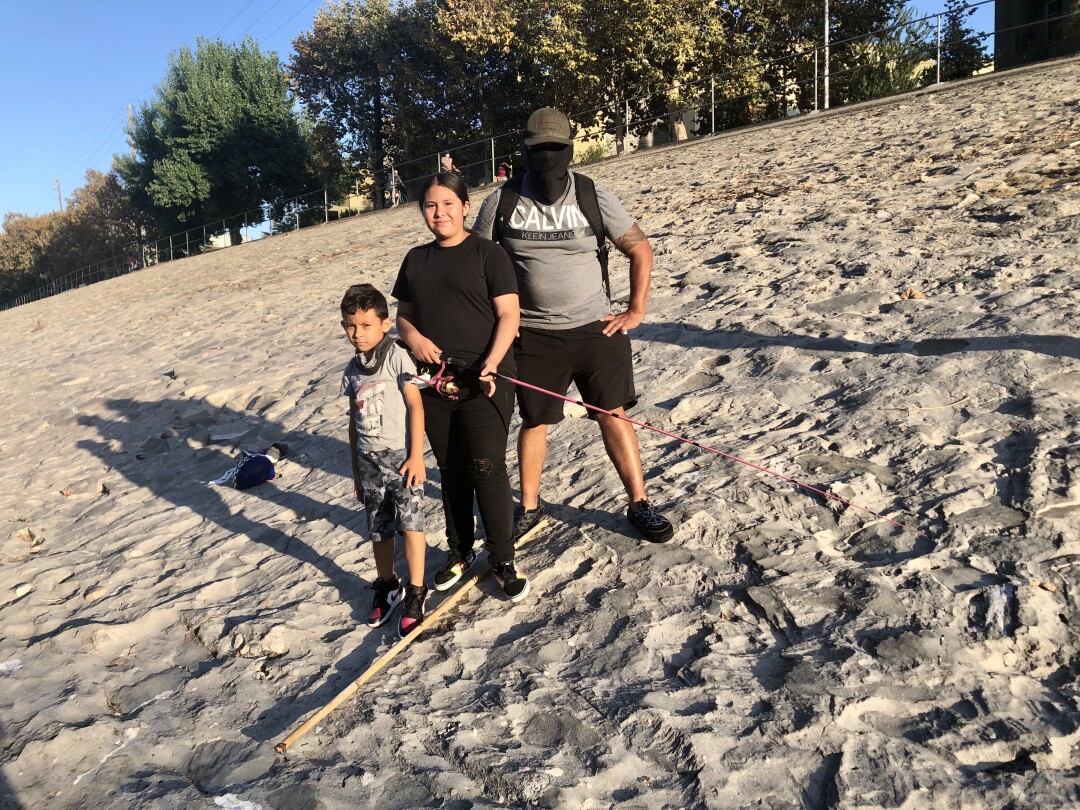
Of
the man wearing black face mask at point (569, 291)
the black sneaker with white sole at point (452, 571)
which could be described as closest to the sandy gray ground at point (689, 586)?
the black sneaker with white sole at point (452, 571)

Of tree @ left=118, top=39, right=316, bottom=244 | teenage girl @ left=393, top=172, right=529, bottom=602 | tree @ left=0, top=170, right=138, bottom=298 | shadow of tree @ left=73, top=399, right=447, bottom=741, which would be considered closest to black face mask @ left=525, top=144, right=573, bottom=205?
teenage girl @ left=393, top=172, right=529, bottom=602

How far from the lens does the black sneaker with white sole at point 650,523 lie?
358 cm

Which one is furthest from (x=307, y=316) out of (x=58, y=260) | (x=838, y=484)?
(x=58, y=260)

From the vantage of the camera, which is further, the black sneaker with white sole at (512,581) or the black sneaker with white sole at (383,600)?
the black sneaker with white sole at (383,600)

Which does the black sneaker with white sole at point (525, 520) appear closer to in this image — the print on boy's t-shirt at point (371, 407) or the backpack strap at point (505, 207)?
the print on boy's t-shirt at point (371, 407)

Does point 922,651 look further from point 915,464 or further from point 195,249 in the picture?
point 195,249

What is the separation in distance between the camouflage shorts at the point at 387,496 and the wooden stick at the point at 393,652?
0.36 m

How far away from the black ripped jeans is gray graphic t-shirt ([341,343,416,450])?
0.14 metres

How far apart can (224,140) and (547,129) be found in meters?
35.8

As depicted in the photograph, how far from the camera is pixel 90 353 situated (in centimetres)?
→ 1158

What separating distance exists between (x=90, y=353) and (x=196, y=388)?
14.8 feet

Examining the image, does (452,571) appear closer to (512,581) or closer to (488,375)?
(512,581)

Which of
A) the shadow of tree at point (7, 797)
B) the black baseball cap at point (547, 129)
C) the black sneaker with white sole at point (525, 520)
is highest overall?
the black baseball cap at point (547, 129)

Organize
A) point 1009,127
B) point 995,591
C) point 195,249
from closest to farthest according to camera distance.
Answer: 1. point 995,591
2. point 1009,127
3. point 195,249
